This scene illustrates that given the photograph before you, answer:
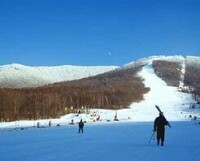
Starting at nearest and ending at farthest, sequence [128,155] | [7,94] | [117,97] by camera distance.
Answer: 1. [128,155]
2. [7,94]
3. [117,97]

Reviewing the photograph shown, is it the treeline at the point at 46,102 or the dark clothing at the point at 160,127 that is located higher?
the treeline at the point at 46,102

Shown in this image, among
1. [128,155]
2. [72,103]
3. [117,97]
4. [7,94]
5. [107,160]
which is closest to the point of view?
[107,160]

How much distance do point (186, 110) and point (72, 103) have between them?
147 ft

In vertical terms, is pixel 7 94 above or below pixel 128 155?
above

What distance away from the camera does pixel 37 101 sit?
143m

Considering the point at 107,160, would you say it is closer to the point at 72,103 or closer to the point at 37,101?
the point at 37,101

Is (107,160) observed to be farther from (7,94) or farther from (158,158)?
(7,94)

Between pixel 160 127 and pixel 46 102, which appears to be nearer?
pixel 160 127

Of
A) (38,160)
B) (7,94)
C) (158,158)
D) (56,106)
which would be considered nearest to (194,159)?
(158,158)

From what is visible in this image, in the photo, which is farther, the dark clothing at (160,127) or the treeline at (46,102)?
the treeline at (46,102)

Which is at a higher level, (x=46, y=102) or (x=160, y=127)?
(x=46, y=102)

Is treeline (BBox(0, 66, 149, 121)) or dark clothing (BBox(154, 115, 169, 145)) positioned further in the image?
treeline (BBox(0, 66, 149, 121))

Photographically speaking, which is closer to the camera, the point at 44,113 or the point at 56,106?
the point at 44,113

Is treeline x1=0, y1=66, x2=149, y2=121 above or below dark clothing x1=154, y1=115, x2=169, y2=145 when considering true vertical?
above
